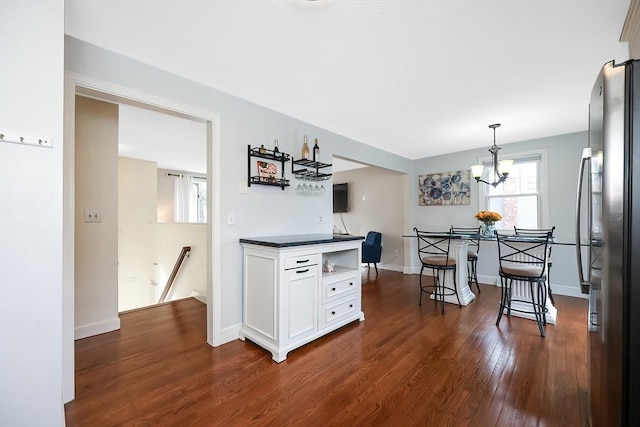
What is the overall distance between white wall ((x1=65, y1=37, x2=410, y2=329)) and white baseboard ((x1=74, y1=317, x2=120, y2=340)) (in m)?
1.20

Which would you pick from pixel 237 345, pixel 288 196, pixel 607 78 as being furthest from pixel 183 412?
pixel 607 78

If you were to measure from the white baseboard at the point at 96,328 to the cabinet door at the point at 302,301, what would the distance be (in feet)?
6.09

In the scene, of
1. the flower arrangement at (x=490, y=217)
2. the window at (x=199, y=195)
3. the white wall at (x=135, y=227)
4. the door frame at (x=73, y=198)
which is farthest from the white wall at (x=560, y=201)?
the window at (x=199, y=195)

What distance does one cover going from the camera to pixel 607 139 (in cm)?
100

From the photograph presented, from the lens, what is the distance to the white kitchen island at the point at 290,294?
2.07 meters

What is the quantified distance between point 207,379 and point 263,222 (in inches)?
54.6

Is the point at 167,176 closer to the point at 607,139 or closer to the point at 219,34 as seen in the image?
the point at 219,34

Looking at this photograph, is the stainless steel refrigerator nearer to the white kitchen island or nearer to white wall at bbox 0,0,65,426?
the white kitchen island

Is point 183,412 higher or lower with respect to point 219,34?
lower

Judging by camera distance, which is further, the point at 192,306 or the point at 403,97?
the point at 192,306

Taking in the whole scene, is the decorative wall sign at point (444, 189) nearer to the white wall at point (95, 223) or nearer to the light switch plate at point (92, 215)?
the white wall at point (95, 223)

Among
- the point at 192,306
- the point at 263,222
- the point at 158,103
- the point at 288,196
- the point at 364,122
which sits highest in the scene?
the point at 364,122

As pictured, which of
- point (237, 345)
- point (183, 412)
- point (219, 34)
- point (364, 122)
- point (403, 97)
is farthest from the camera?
point (364, 122)

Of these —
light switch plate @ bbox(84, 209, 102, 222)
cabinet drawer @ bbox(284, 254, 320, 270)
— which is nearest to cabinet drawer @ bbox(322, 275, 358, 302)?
cabinet drawer @ bbox(284, 254, 320, 270)
